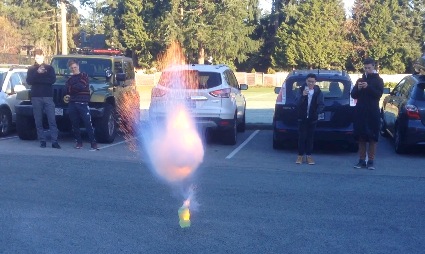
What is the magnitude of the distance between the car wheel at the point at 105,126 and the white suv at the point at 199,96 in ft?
3.02

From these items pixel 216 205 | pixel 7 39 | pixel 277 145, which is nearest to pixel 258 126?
pixel 277 145

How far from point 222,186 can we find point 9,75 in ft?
27.4

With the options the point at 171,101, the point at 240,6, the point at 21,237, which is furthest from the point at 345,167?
the point at 240,6

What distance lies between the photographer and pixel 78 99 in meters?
13.2

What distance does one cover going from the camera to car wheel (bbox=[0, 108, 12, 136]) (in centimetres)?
1525

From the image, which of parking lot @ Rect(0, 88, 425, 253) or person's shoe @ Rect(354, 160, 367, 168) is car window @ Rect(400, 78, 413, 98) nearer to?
parking lot @ Rect(0, 88, 425, 253)

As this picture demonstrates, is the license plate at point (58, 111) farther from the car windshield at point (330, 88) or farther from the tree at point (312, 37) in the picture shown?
the tree at point (312, 37)

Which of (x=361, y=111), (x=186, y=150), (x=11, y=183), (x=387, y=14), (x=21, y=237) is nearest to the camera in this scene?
(x=21, y=237)

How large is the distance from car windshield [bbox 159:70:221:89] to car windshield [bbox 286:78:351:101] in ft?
5.60

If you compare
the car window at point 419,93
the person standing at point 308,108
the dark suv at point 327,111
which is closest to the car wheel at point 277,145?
the dark suv at point 327,111

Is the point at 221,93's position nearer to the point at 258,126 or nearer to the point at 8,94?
the point at 258,126

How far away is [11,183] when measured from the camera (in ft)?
31.3

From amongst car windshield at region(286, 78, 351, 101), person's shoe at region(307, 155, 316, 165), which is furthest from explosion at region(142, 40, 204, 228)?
car windshield at region(286, 78, 351, 101)

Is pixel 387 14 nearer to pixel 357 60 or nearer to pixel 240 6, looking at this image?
pixel 357 60
